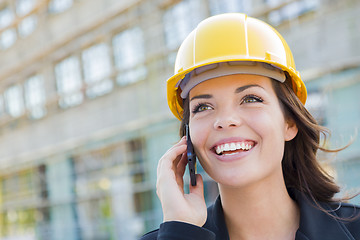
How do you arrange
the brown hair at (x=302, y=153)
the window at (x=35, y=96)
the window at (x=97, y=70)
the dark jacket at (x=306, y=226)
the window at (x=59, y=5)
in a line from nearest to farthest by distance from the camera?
the dark jacket at (x=306, y=226) → the brown hair at (x=302, y=153) → the window at (x=97, y=70) → the window at (x=59, y=5) → the window at (x=35, y=96)

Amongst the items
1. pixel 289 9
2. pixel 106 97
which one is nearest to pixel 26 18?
pixel 106 97

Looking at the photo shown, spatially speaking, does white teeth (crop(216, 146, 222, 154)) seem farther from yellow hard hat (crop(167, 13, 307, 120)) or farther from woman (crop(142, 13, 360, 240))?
yellow hard hat (crop(167, 13, 307, 120))

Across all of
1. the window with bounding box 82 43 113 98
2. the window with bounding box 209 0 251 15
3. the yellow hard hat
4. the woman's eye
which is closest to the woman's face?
the woman's eye

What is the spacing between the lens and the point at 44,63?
1384 centimetres

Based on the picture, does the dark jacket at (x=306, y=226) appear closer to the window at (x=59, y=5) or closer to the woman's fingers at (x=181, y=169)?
the woman's fingers at (x=181, y=169)

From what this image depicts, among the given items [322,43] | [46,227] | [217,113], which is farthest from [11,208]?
[217,113]

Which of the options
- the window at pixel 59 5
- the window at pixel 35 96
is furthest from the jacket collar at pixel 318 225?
the window at pixel 35 96

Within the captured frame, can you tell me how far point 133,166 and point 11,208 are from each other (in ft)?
21.4

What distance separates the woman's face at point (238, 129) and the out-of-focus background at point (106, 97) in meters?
5.18

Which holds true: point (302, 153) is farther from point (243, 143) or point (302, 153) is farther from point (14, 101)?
point (14, 101)

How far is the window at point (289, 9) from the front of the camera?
803 centimetres

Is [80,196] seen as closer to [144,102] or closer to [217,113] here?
[144,102]

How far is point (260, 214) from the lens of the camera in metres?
2.35

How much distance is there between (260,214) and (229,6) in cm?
744
